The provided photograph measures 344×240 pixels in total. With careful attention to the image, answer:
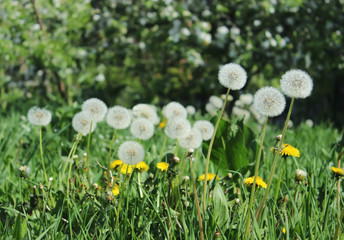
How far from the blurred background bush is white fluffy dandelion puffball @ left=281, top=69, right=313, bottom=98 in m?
3.40

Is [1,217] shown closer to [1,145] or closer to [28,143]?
[1,145]

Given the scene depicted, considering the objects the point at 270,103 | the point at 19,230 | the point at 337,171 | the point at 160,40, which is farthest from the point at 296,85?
the point at 160,40

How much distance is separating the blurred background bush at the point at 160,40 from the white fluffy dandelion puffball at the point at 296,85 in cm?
340

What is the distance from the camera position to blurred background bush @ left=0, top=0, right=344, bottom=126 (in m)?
4.50

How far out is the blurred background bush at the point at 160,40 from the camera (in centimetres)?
450

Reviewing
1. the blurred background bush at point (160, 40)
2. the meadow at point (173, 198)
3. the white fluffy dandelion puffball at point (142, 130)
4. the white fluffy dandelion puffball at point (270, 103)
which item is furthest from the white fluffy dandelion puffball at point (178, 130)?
the blurred background bush at point (160, 40)

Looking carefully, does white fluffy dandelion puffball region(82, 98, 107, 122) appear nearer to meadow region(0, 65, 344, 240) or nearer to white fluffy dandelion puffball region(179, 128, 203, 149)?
meadow region(0, 65, 344, 240)

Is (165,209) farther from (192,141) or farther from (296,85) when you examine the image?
(296,85)

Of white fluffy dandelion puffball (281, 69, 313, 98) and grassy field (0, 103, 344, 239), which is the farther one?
grassy field (0, 103, 344, 239)

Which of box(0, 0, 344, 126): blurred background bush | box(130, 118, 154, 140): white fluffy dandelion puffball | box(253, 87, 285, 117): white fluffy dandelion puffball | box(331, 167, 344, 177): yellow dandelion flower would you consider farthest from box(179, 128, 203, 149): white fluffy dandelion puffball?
box(0, 0, 344, 126): blurred background bush

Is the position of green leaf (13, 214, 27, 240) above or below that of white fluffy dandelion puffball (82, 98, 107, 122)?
below

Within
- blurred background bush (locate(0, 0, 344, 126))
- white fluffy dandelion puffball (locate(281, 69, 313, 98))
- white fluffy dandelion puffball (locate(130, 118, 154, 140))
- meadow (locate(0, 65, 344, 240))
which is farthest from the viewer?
blurred background bush (locate(0, 0, 344, 126))

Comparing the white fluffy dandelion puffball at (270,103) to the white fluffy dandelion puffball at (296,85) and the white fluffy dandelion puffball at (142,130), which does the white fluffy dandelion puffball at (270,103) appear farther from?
the white fluffy dandelion puffball at (142,130)

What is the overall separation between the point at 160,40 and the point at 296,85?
13.2 feet
